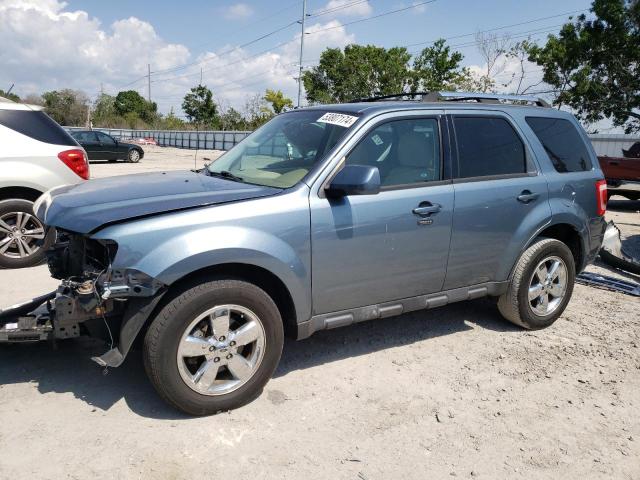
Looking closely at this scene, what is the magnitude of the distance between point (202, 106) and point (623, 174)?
192 feet

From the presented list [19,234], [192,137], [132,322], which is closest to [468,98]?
[132,322]

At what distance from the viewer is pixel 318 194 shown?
11.2 feet

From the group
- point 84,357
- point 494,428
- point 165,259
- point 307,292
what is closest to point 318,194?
point 307,292

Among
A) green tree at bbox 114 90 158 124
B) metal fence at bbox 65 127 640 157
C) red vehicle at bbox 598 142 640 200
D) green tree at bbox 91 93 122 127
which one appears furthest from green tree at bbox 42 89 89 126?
red vehicle at bbox 598 142 640 200

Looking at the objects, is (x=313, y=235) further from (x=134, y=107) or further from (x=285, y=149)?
(x=134, y=107)

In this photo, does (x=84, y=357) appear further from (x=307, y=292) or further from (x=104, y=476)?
(x=307, y=292)

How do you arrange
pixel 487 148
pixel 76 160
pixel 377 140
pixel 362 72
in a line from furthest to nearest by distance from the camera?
pixel 362 72 → pixel 76 160 → pixel 487 148 → pixel 377 140

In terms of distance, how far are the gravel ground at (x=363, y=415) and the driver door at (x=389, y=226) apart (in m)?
0.60

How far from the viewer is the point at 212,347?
312 centimetres

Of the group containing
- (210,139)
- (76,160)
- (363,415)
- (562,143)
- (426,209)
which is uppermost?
(210,139)

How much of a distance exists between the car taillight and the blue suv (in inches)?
94.0

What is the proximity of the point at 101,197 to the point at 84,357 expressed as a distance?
1303mm

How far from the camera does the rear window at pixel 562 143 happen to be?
4.65 metres

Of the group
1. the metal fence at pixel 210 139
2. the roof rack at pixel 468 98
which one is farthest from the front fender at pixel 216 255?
the metal fence at pixel 210 139
